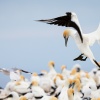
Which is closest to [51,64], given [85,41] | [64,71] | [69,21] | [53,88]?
[64,71]

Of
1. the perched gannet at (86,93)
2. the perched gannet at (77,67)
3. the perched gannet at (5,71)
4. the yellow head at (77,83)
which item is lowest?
the perched gannet at (86,93)

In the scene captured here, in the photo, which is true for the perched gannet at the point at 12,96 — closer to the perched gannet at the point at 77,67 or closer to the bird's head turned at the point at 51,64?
the bird's head turned at the point at 51,64

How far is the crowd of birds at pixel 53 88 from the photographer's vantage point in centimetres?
676

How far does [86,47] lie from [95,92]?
6.71ft

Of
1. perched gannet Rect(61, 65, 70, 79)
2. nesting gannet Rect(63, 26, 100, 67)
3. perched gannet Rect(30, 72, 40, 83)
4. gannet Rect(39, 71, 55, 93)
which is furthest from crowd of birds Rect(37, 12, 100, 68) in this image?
perched gannet Rect(61, 65, 70, 79)

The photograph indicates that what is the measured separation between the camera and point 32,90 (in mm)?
7195

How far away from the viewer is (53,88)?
7.57m

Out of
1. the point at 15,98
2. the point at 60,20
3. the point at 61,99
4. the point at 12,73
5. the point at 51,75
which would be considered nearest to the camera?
the point at 60,20

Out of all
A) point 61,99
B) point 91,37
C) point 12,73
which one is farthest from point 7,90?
point 91,37

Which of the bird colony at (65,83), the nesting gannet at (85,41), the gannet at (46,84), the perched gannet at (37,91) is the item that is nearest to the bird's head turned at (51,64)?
the bird colony at (65,83)

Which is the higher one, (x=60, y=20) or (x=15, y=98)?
(x=60, y=20)

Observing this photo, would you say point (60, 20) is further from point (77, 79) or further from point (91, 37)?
point (77, 79)

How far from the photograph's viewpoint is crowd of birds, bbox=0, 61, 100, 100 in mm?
6757

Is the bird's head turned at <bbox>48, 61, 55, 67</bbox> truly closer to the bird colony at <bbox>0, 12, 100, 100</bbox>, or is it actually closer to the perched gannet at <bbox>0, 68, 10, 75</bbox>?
the bird colony at <bbox>0, 12, 100, 100</bbox>
